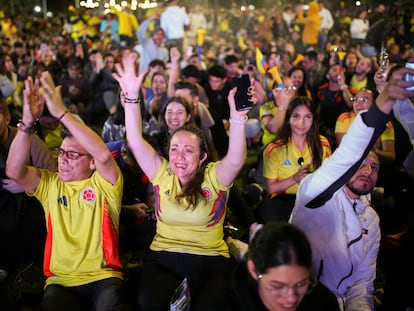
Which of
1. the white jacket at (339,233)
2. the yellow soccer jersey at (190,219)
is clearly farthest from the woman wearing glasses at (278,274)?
the yellow soccer jersey at (190,219)

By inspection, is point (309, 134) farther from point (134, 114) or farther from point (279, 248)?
point (279, 248)

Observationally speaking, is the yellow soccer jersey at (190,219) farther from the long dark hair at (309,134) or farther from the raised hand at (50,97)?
the long dark hair at (309,134)

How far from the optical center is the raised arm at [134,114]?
3547 millimetres

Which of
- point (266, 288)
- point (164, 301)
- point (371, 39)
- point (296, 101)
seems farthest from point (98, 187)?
point (371, 39)

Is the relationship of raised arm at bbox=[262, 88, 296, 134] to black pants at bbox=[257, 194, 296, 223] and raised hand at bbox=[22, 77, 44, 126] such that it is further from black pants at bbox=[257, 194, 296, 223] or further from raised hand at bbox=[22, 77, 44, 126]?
raised hand at bbox=[22, 77, 44, 126]

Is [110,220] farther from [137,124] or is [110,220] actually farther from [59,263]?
[137,124]

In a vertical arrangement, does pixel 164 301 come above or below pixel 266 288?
below

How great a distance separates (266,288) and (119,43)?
46.7 feet

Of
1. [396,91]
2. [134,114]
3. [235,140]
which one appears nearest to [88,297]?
[134,114]

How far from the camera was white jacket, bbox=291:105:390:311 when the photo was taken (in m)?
2.97

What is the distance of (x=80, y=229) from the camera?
350 cm

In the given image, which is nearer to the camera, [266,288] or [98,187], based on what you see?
[266,288]

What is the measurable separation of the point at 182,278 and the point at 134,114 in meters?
1.06

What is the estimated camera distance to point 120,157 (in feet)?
15.0
